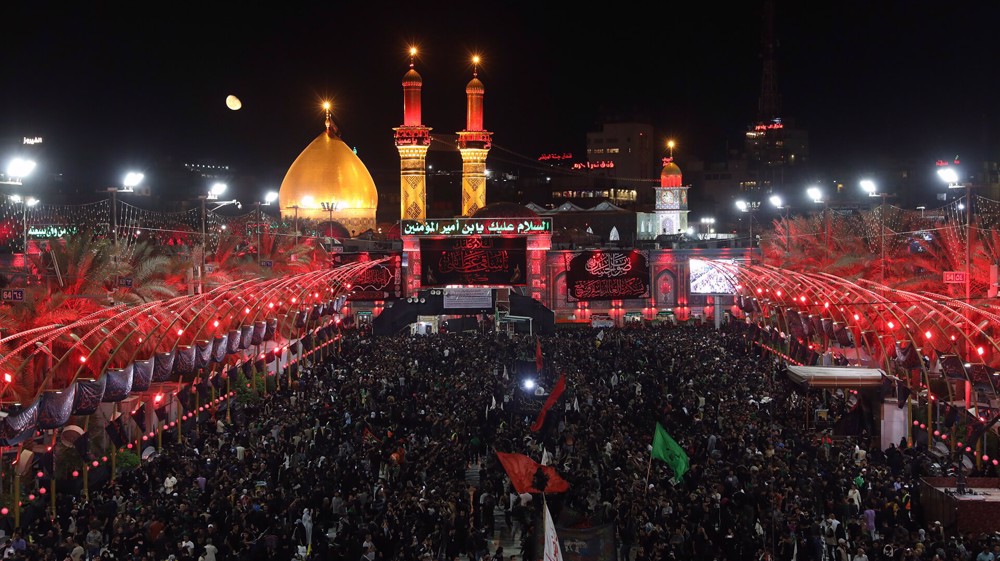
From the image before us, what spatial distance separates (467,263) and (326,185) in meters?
15.1

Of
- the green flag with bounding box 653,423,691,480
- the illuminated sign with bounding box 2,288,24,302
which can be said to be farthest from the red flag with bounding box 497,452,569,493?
the illuminated sign with bounding box 2,288,24,302

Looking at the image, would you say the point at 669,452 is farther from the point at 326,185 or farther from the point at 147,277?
the point at 326,185

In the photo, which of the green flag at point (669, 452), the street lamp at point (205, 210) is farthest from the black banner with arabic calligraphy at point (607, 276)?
the green flag at point (669, 452)

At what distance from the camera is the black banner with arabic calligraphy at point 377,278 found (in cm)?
4356

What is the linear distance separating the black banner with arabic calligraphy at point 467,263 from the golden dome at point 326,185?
1314cm

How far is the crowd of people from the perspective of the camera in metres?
13.3

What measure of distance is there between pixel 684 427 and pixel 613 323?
24046 millimetres

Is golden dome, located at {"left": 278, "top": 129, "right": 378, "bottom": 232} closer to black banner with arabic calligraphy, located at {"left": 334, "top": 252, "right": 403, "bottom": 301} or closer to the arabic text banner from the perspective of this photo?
black banner with arabic calligraphy, located at {"left": 334, "top": 252, "right": 403, "bottom": 301}

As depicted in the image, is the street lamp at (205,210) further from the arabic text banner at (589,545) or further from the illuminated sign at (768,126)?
the illuminated sign at (768,126)

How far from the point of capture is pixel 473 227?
4456 centimetres

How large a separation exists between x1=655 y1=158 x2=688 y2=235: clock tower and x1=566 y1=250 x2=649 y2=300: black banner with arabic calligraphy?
81.3 ft

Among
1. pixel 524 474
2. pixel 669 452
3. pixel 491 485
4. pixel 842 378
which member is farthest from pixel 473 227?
pixel 524 474

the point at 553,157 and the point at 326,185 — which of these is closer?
the point at 326,185

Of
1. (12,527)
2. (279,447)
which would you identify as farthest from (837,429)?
(12,527)
